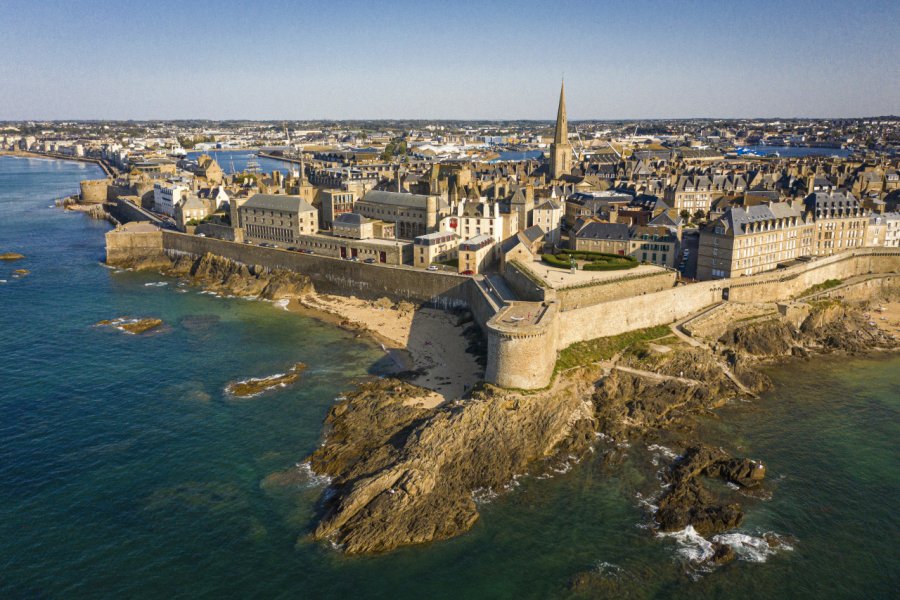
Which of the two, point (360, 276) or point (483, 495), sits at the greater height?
point (360, 276)

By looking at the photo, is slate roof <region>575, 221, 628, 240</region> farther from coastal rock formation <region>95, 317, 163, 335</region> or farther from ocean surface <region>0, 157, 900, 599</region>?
coastal rock formation <region>95, 317, 163, 335</region>

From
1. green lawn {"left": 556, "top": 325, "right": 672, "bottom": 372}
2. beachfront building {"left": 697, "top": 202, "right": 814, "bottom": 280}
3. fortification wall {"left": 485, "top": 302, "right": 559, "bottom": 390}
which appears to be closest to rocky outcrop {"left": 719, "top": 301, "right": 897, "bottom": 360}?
beachfront building {"left": 697, "top": 202, "right": 814, "bottom": 280}

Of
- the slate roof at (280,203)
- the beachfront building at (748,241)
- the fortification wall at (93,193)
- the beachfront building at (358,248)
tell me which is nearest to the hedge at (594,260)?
the beachfront building at (748,241)

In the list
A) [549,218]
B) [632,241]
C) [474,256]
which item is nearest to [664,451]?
[632,241]

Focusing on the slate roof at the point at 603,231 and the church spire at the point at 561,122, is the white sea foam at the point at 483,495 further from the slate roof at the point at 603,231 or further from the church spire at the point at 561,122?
the church spire at the point at 561,122

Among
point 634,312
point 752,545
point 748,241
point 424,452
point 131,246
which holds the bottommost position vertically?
point 752,545

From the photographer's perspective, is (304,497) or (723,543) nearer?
(723,543)

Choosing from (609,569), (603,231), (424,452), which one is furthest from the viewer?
(603,231)

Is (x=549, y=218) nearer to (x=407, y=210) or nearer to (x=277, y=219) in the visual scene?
(x=407, y=210)
